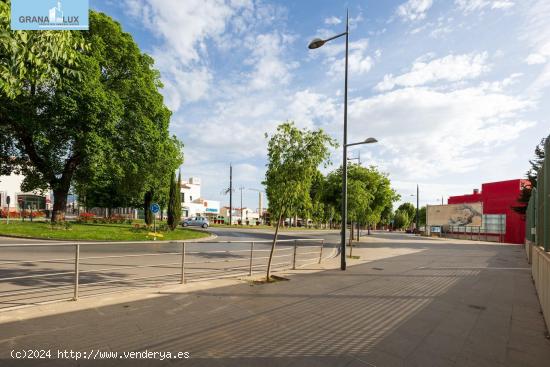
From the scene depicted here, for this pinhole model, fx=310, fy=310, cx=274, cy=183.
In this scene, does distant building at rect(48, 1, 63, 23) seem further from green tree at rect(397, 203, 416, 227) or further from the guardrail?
green tree at rect(397, 203, 416, 227)

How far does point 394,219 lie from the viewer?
3649 inches

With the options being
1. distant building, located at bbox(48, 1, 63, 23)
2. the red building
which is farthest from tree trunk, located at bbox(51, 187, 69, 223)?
the red building

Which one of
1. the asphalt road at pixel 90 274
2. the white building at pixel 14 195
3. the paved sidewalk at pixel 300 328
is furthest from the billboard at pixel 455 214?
the white building at pixel 14 195

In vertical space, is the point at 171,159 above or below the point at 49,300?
above

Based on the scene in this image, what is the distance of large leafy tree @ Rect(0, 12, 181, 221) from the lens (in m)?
18.0

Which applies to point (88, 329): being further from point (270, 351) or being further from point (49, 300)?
point (270, 351)

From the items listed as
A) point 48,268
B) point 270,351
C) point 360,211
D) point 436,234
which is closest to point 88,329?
point 270,351

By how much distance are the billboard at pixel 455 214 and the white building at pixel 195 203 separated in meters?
57.4

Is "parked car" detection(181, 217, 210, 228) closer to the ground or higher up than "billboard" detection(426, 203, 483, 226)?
closer to the ground

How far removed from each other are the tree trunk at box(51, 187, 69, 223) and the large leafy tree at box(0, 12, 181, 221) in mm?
60

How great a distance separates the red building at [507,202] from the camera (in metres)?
36.6

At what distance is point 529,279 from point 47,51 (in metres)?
14.9

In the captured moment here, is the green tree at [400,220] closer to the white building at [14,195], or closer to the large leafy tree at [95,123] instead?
the large leafy tree at [95,123]

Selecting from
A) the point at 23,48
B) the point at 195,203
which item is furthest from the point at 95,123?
the point at 195,203
